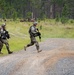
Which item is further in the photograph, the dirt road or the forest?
the forest

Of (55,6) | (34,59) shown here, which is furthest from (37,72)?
(55,6)

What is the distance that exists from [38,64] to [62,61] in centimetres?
127

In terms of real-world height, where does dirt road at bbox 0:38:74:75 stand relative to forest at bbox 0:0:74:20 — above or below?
above

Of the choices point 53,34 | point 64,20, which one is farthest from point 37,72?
point 64,20

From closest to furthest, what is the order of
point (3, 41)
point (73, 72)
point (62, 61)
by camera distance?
point (73, 72)
point (62, 61)
point (3, 41)

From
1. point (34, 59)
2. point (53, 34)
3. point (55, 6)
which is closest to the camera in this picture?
point (34, 59)

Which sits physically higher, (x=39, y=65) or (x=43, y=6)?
(x=39, y=65)

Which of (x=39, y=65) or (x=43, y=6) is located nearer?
(x=39, y=65)

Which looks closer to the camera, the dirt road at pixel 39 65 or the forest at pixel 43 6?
the dirt road at pixel 39 65

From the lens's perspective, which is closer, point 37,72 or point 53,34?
point 37,72

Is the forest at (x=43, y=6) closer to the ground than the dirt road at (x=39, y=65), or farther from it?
closer to the ground

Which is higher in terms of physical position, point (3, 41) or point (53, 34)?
point (3, 41)

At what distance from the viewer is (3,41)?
22.6m

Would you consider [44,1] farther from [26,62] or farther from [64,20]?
[26,62]
